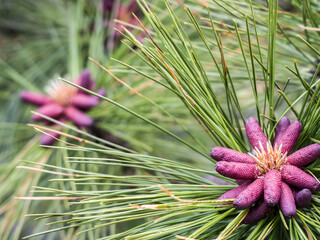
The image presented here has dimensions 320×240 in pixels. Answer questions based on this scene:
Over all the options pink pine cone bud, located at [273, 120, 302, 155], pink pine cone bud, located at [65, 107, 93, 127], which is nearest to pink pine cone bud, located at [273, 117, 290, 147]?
pink pine cone bud, located at [273, 120, 302, 155]

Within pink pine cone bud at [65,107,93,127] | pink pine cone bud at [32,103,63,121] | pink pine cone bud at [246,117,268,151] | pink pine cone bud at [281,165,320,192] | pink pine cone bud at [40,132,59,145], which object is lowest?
pink pine cone bud at [281,165,320,192]

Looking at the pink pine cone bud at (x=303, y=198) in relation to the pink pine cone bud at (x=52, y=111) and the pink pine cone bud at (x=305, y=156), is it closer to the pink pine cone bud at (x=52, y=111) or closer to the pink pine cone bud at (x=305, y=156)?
the pink pine cone bud at (x=305, y=156)

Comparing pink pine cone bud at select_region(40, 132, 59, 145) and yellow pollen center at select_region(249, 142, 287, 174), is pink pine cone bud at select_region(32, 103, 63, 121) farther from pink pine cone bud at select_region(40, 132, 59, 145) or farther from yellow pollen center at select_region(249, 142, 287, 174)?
yellow pollen center at select_region(249, 142, 287, 174)

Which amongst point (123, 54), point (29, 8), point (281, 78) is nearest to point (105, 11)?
point (123, 54)

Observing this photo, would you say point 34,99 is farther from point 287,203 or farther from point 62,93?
point 287,203

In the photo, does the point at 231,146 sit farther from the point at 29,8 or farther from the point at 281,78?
the point at 29,8

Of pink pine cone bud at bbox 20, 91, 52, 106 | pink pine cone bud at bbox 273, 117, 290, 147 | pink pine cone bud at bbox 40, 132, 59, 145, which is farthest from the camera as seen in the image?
pink pine cone bud at bbox 20, 91, 52, 106

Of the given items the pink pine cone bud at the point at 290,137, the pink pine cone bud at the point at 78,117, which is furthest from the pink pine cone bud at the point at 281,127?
the pink pine cone bud at the point at 78,117
